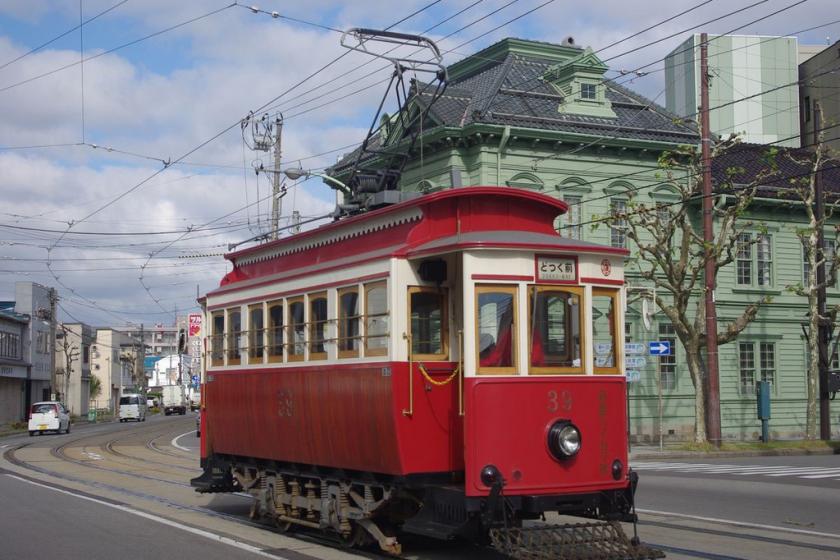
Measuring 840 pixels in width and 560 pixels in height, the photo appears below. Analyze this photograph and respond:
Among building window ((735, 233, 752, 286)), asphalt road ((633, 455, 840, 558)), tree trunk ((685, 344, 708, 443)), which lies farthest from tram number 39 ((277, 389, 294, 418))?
building window ((735, 233, 752, 286))

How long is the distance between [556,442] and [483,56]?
1179 inches

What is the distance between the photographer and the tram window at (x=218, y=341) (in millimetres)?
14812

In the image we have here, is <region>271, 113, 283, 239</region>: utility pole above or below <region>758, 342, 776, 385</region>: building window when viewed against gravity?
above

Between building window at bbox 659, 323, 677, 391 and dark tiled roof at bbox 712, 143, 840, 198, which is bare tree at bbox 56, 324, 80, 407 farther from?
dark tiled roof at bbox 712, 143, 840, 198

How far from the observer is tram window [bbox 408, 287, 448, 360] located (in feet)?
34.4

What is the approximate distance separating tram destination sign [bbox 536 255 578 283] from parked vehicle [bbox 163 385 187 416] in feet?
265

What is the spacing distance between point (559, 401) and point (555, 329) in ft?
2.19

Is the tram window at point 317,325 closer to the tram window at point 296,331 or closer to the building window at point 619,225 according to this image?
the tram window at point 296,331

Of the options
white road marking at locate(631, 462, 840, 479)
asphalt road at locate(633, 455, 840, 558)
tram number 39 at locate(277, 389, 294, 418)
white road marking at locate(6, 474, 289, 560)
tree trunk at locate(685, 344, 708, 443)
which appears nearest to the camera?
white road marking at locate(6, 474, 289, 560)

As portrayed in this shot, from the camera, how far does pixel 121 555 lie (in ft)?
38.0

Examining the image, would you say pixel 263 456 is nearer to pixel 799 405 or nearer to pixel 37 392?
pixel 799 405

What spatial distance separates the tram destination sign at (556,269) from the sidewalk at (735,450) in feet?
59.4

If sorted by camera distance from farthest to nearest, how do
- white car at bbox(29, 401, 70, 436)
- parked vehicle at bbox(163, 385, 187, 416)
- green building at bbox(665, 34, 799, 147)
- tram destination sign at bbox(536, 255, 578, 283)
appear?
parked vehicle at bbox(163, 385, 187, 416) < white car at bbox(29, 401, 70, 436) < green building at bbox(665, 34, 799, 147) < tram destination sign at bbox(536, 255, 578, 283)

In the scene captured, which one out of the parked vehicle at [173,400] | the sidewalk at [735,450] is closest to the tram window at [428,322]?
the sidewalk at [735,450]
